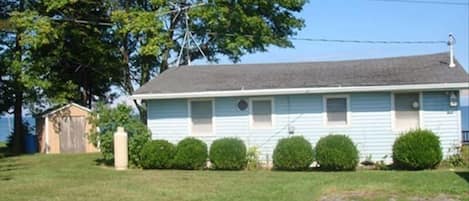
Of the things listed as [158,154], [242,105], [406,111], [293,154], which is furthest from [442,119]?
[158,154]

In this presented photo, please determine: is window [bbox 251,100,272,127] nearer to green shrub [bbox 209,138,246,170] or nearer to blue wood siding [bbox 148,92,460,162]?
blue wood siding [bbox 148,92,460,162]

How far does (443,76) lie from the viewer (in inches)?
738

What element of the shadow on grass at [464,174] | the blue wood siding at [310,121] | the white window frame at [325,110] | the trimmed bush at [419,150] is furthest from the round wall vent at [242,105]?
the shadow on grass at [464,174]

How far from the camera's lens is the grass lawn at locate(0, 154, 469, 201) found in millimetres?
12141

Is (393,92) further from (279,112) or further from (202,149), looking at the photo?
(202,149)

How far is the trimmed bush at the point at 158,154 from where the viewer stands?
19.2 metres

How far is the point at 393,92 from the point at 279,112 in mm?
3494

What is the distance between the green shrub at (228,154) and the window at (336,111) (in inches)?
112

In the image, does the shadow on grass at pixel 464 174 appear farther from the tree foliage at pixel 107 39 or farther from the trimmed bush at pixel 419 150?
the tree foliage at pixel 107 39

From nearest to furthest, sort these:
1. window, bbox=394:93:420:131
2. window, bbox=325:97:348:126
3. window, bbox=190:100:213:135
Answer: window, bbox=394:93:420:131
window, bbox=325:97:348:126
window, bbox=190:100:213:135

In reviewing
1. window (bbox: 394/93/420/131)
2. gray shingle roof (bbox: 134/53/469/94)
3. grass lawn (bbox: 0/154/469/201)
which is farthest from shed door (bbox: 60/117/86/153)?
window (bbox: 394/93/420/131)

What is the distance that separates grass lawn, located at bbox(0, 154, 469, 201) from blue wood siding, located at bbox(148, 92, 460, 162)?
7.83 ft

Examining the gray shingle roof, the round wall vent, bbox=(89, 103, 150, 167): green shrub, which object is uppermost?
the gray shingle roof

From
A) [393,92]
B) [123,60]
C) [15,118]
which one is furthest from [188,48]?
[393,92]
